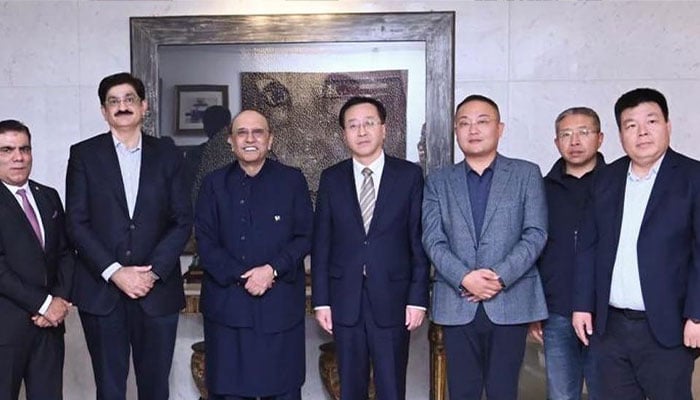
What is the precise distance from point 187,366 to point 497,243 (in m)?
2.15

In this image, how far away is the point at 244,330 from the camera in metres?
3.02

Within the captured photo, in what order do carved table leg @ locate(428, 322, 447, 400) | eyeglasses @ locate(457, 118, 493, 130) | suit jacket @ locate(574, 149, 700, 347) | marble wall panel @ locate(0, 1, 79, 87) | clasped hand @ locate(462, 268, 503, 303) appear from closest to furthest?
suit jacket @ locate(574, 149, 700, 347)
clasped hand @ locate(462, 268, 503, 303)
eyeglasses @ locate(457, 118, 493, 130)
carved table leg @ locate(428, 322, 447, 400)
marble wall panel @ locate(0, 1, 79, 87)

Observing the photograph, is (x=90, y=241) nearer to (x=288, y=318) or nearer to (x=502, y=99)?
(x=288, y=318)

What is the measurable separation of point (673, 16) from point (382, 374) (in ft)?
7.72

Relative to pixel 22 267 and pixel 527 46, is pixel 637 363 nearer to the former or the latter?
pixel 527 46

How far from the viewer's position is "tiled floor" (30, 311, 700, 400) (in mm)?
4156

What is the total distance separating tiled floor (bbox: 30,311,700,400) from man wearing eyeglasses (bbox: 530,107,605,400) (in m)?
1.18

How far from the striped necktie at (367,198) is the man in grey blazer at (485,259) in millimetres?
219

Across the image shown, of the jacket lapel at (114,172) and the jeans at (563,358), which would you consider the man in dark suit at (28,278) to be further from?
the jeans at (563,358)

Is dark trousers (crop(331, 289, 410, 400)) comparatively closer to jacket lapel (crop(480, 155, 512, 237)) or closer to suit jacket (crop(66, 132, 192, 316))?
jacket lapel (crop(480, 155, 512, 237))

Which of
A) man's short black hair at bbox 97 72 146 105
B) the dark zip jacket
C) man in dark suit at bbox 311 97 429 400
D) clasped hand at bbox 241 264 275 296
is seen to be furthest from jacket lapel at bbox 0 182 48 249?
the dark zip jacket

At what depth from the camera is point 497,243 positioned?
2.81 meters

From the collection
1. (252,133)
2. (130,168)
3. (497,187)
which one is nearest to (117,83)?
(130,168)

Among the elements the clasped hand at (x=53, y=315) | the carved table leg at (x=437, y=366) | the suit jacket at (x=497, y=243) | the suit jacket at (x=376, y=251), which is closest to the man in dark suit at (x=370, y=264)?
the suit jacket at (x=376, y=251)
